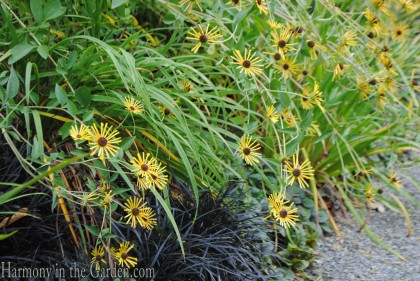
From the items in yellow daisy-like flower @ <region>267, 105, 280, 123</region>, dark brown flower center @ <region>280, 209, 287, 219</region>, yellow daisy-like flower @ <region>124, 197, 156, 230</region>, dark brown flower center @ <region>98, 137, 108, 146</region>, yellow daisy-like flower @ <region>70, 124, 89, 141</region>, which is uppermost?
yellow daisy-like flower @ <region>267, 105, 280, 123</region>

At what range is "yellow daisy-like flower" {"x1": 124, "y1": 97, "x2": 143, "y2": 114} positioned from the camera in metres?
2.27

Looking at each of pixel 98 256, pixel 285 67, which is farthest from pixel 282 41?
Answer: pixel 98 256

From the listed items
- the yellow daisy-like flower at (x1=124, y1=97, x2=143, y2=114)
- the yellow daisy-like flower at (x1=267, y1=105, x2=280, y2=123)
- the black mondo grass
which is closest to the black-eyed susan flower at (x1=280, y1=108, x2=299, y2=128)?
the yellow daisy-like flower at (x1=267, y1=105, x2=280, y2=123)

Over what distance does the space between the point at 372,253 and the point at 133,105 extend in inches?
65.2

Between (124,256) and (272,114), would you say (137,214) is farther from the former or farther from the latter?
(272,114)

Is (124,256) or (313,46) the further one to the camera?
(313,46)

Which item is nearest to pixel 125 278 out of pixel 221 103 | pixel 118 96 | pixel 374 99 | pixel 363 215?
pixel 118 96

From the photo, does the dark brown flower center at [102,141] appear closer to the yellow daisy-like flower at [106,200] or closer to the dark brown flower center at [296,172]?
the yellow daisy-like flower at [106,200]

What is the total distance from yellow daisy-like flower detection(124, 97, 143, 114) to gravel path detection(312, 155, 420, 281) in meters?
1.28

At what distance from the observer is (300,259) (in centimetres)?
306

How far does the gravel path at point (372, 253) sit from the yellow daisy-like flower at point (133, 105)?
1.28 metres

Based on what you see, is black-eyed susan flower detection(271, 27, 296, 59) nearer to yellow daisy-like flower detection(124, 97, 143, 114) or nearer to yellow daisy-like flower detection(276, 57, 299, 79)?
yellow daisy-like flower detection(276, 57, 299, 79)

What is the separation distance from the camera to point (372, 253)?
3260 mm


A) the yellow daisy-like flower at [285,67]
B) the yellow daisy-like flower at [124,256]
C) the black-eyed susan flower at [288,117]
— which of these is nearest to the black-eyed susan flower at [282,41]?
the yellow daisy-like flower at [285,67]
